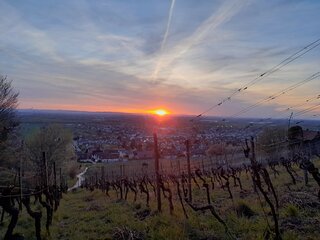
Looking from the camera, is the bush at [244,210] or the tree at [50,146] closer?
the bush at [244,210]

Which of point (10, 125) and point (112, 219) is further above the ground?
point (10, 125)

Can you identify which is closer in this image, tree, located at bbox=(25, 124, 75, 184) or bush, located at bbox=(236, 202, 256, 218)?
bush, located at bbox=(236, 202, 256, 218)

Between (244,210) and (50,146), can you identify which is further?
(50,146)

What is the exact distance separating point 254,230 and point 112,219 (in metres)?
8.03

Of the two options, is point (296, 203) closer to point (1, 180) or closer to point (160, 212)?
point (160, 212)

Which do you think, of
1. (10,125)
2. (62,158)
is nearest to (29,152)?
(62,158)

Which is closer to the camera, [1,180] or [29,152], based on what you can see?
[1,180]

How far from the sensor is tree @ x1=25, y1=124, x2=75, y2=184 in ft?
187

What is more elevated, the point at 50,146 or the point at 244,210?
the point at 244,210

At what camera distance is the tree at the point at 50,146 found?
56938mm

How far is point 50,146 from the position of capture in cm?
6022

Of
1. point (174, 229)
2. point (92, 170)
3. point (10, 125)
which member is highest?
point (10, 125)

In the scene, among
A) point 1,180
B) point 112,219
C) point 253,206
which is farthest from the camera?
point 1,180

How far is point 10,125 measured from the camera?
119ft
